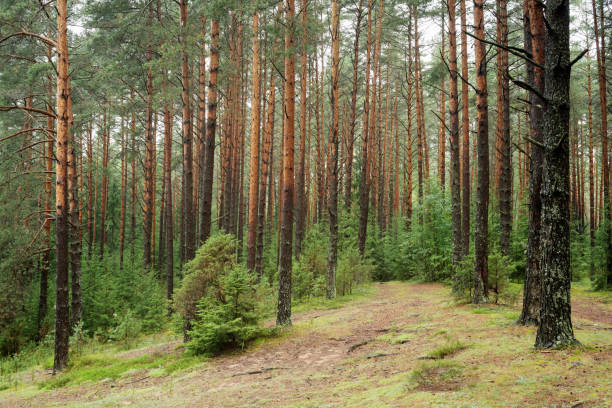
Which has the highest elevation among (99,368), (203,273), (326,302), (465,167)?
(465,167)

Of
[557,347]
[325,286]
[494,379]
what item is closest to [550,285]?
[557,347]

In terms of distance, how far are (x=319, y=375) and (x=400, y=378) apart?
1418 mm

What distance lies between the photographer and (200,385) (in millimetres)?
5859

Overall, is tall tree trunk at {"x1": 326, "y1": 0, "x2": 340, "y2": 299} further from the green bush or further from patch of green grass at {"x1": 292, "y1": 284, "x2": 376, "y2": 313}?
the green bush

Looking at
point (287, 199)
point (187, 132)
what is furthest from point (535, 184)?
point (187, 132)

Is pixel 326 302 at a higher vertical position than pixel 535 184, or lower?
lower

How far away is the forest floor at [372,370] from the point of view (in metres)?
3.63

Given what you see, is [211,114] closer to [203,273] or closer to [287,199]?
[287,199]

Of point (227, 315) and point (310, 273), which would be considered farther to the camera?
point (310, 273)

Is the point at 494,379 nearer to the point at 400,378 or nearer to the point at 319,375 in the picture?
the point at 400,378

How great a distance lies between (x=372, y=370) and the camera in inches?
207

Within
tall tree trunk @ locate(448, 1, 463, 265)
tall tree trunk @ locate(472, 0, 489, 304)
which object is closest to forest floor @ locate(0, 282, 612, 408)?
tall tree trunk @ locate(472, 0, 489, 304)

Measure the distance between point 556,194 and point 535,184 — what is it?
66.4 inches

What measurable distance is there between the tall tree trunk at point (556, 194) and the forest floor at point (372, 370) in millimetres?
339
